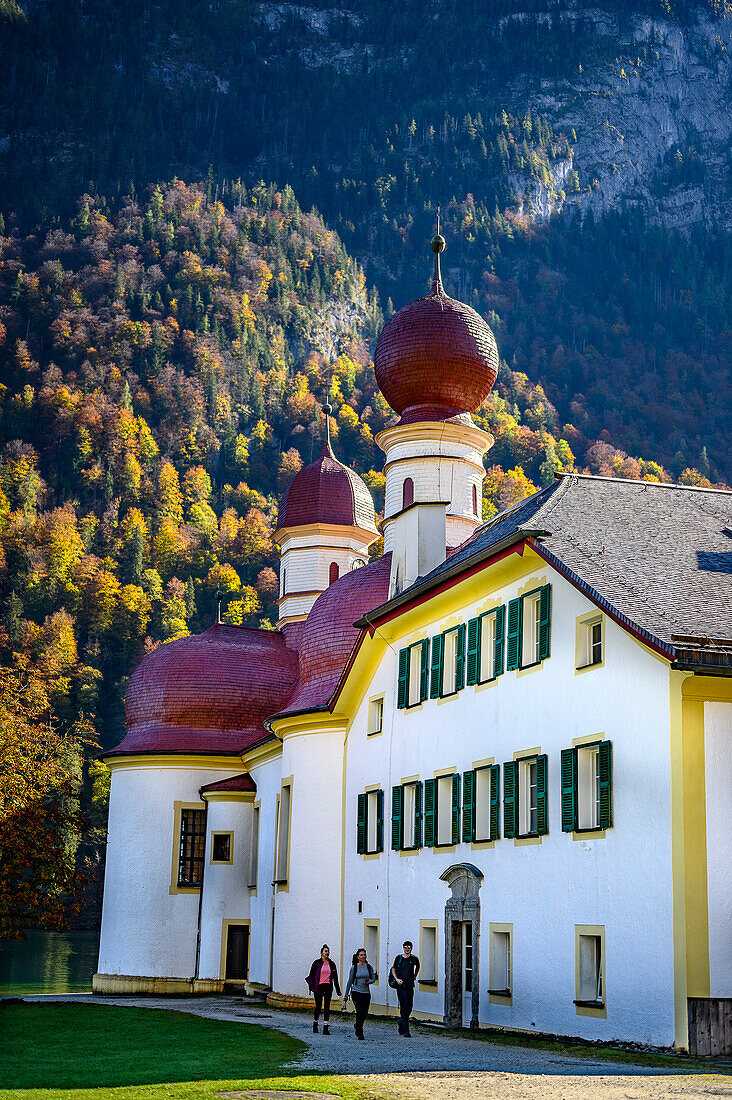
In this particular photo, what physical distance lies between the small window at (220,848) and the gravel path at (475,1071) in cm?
1580

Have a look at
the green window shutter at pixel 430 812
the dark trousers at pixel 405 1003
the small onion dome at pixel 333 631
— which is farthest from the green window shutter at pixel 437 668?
the dark trousers at pixel 405 1003

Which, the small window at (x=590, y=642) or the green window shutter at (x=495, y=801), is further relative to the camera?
the green window shutter at (x=495, y=801)

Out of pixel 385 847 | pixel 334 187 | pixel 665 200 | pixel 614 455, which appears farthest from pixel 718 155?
pixel 385 847

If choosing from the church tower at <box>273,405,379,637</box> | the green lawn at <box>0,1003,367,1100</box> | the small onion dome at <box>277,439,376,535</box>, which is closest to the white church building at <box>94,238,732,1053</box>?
the church tower at <box>273,405,379,637</box>

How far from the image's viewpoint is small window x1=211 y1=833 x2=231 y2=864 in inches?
1489

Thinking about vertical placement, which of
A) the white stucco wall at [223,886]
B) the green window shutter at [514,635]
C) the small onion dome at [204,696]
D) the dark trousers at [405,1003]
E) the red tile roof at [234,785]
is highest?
the small onion dome at [204,696]

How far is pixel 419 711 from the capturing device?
27.0 meters

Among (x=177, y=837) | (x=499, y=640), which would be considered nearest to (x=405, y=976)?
(x=499, y=640)

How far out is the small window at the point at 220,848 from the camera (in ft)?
124

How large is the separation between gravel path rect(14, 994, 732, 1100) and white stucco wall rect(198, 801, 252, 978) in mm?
15472

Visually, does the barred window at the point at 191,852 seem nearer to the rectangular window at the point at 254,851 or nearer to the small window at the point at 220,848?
the small window at the point at 220,848

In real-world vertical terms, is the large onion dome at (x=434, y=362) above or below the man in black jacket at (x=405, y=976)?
above

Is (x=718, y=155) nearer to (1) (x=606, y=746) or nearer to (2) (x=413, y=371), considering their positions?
(2) (x=413, y=371)

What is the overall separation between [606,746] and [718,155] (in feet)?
605
